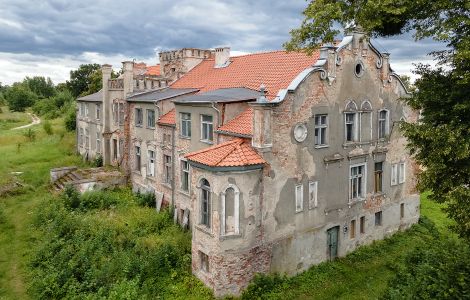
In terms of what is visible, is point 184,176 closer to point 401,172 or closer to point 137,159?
point 137,159

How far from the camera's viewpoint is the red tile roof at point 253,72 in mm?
19141

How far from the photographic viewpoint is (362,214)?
796 inches

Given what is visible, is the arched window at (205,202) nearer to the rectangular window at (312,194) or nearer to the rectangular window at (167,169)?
the rectangular window at (312,194)

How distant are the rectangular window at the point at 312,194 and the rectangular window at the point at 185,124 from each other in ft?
22.3

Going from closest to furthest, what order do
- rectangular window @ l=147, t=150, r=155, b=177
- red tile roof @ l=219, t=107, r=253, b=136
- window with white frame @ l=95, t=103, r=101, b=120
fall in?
red tile roof @ l=219, t=107, r=253, b=136 → rectangular window @ l=147, t=150, r=155, b=177 → window with white frame @ l=95, t=103, r=101, b=120

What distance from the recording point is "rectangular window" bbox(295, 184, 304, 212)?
56.2ft

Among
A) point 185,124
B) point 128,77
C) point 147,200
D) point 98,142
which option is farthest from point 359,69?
point 98,142

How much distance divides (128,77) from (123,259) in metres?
13.3

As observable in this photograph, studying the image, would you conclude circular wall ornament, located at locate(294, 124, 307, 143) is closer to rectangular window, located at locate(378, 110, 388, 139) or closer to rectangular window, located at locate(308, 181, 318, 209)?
rectangular window, located at locate(308, 181, 318, 209)

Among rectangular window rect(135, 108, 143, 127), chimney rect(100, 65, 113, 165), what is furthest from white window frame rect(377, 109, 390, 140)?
chimney rect(100, 65, 113, 165)

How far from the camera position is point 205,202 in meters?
16.1

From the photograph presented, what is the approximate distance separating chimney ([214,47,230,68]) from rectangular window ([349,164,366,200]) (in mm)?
10950

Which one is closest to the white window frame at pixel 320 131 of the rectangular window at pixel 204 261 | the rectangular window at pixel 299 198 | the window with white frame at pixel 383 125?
the rectangular window at pixel 299 198

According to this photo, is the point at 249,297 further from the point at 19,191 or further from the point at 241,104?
the point at 19,191
